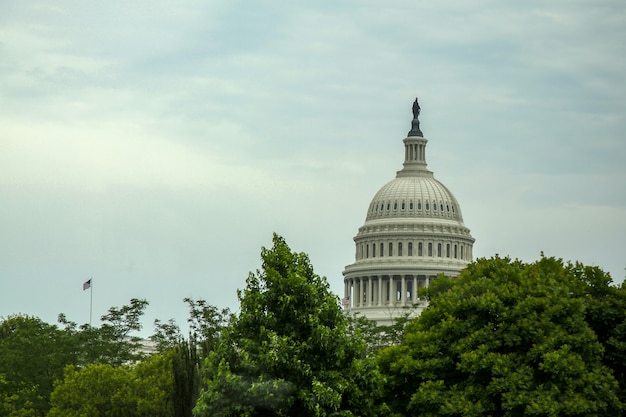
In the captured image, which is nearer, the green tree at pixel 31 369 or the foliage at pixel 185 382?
the foliage at pixel 185 382

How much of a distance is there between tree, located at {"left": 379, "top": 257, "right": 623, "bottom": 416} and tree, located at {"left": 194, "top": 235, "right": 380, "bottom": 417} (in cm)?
277

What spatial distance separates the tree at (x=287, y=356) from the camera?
54.8 meters

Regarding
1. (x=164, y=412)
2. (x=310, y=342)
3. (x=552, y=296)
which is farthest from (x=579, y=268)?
(x=164, y=412)

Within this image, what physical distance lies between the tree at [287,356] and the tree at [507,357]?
277cm

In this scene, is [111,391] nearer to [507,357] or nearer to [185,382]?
[185,382]

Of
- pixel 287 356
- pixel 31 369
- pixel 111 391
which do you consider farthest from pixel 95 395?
pixel 287 356

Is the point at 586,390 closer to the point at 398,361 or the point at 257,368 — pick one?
the point at 398,361

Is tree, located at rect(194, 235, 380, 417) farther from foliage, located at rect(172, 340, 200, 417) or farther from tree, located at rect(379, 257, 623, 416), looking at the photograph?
foliage, located at rect(172, 340, 200, 417)

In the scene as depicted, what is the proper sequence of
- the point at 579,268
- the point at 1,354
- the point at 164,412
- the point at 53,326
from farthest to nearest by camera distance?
the point at 53,326
the point at 1,354
the point at 164,412
the point at 579,268

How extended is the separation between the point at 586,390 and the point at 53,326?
4776 centimetres

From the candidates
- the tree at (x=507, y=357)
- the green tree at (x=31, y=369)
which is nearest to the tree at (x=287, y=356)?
the tree at (x=507, y=357)

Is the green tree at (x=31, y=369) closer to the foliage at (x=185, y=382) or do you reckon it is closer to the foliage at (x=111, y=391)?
the foliage at (x=111, y=391)

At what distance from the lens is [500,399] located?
58750mm

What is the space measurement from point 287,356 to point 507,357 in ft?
28.3
